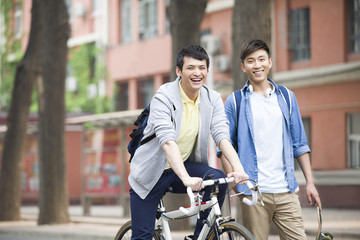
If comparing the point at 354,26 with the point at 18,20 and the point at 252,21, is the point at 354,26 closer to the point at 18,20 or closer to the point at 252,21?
the point at 252,21

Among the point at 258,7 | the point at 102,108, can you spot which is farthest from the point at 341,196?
the point at 102,108

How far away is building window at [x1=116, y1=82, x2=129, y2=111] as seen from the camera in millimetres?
31516

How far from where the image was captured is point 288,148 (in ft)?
17.5

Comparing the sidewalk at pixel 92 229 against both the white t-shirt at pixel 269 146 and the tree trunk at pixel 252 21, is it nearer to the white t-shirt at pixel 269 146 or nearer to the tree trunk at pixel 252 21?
the tree trunk at pixel 252 21

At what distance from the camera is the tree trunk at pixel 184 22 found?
13242mm

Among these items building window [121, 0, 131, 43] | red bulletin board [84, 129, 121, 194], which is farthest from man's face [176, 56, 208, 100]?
building window [121, 0, 131, 43]

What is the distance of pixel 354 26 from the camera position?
22.1 metres

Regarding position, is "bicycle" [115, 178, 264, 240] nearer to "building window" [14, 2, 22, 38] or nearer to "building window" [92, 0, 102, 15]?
"building window" [92, 0, 102, 15]

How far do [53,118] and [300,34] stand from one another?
35.3 feet

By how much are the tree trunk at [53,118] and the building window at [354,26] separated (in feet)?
31.7

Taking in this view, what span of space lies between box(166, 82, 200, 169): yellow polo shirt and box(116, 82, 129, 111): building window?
26.4 metres

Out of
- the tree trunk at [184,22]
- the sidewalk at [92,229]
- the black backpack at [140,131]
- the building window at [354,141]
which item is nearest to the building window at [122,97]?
the building window at [354,141]

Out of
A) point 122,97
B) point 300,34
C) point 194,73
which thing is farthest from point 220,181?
point 122,97

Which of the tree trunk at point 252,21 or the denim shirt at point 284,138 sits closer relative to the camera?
the denim shirt at point 284,138
